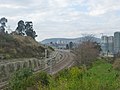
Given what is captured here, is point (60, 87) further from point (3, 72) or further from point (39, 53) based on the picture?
point (39, 53)

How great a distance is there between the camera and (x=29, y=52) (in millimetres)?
82250

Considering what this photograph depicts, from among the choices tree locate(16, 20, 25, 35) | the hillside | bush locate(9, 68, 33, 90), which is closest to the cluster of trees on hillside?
tree locate(16, 20, 25, 35)

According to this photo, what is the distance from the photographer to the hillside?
73750mm

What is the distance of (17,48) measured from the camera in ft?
261

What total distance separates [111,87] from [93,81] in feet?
3.09

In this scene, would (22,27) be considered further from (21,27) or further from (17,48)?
(17,48)

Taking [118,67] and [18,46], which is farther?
[18,46]

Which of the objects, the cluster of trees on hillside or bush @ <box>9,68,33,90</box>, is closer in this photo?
bush @ <box>9,68,33,90</box>

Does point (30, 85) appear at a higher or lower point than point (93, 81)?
lower

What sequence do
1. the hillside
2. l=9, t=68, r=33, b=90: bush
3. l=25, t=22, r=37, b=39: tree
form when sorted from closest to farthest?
1. l=9, t=68, r=33, b=90: bush
2. the hillside
3. l=25, t=22, r=37, b=39: tree

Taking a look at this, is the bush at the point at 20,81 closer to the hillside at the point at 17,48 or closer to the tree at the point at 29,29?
the hillside at the point at 17,48

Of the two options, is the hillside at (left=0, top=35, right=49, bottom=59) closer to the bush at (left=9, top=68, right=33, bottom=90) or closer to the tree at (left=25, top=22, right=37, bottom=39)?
the tree at (left=25, top=22, right=37, bottom=39)

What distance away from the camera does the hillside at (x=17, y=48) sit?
73750 millimetres

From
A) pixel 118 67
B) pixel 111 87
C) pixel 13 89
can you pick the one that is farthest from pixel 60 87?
pixel 118 67
